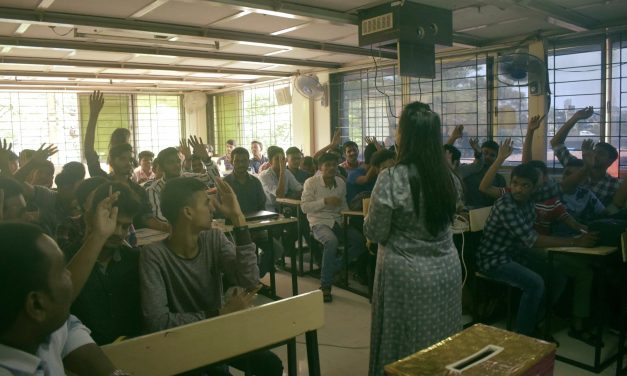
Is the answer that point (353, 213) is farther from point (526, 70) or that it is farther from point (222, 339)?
point (222, 339)

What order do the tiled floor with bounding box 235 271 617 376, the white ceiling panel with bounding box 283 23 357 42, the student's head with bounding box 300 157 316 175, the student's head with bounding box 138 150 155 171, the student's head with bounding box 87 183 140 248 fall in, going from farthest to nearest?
the student's head with bounding box 138 150 155 171 < the student's head with bounding box 300 157 316 175 < the white ceiling panel with bounding box 283 23 357 42 < the tiled floor with bounding box 235 271 617 376 < the student's head with bounding box 87 183 140 248

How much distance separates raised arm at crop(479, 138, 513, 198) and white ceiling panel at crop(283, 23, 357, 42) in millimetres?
2104

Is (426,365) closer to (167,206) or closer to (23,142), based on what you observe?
(167,206)

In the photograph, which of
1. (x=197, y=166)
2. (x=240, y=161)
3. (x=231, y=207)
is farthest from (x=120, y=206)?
(x=197, y=166)

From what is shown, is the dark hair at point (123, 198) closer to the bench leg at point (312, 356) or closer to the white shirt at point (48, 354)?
the white shirt at point (48, 354)

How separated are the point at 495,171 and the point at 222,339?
3.10 meters

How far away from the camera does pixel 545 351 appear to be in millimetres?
1218

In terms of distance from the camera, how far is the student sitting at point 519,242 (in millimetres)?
3174

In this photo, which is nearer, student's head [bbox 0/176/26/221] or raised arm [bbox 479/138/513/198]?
student's head [bbox 0/176/26/221]

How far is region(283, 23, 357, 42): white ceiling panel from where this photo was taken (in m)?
5.17

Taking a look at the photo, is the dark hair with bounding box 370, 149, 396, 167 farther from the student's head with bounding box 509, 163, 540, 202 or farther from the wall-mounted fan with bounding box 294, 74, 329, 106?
the wall-mounted fan with bounding box 294, 74, 329, 106

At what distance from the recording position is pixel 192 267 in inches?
79.7

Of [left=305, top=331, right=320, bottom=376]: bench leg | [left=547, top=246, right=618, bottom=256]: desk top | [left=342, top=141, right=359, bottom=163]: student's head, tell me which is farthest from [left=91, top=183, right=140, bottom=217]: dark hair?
[left=342, top=141, right=359, bottom=163]: student's head

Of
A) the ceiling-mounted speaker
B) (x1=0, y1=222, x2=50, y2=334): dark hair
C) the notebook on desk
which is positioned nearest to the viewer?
(x1=0, y1=222, x2=50, y2=334): dark hair
